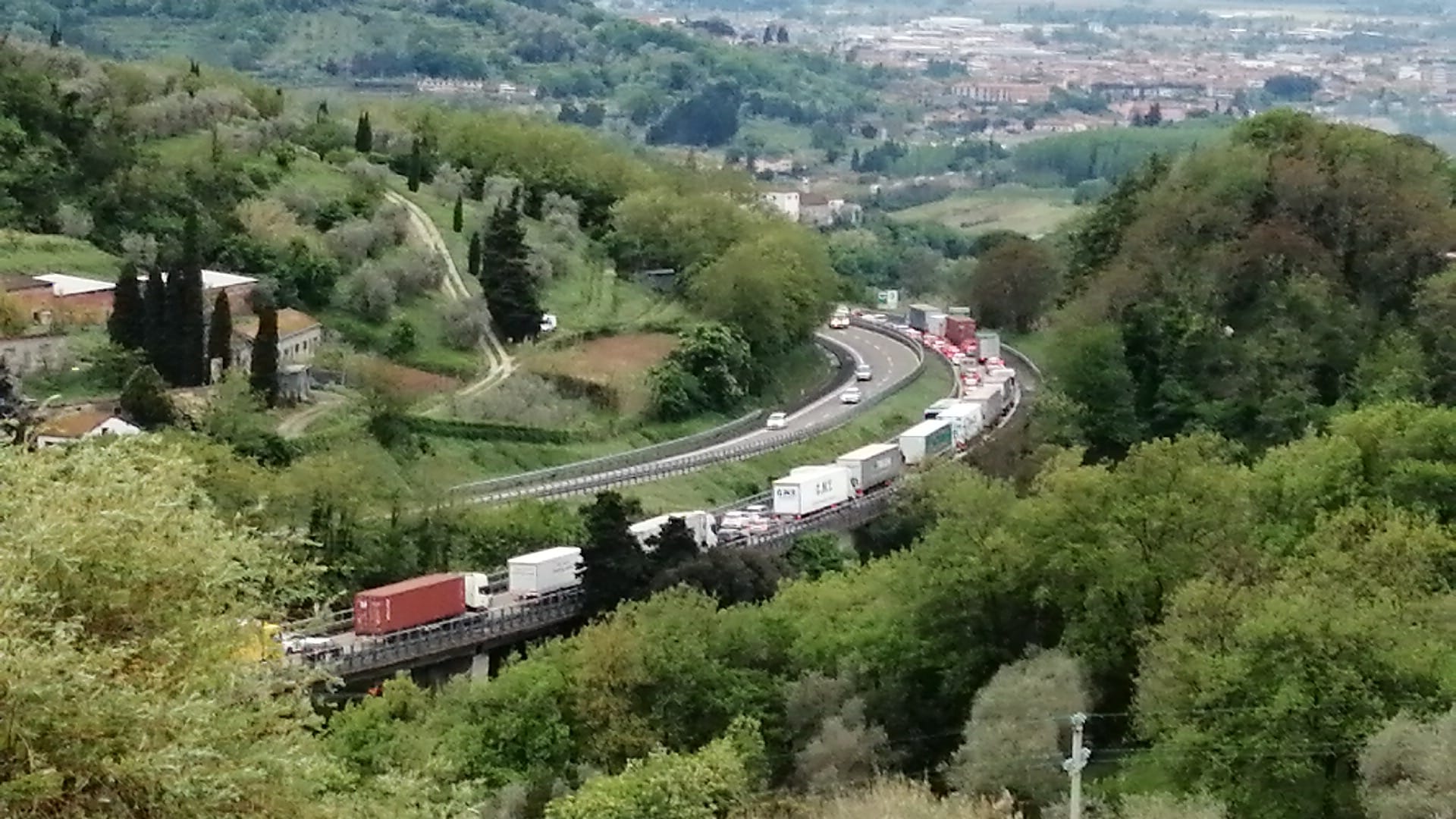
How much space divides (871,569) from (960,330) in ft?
107

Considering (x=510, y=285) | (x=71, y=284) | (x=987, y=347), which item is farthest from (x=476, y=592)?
(x=987, y=347)

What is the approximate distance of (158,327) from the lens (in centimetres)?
3928

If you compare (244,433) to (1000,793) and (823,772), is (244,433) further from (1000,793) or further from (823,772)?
(1000,793)

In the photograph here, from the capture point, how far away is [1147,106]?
156m

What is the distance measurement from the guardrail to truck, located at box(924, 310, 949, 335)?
10717 mm

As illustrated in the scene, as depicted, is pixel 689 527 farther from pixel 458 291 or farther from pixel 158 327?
pixel 458 291

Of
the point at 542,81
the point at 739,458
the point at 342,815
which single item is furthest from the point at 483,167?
the point at 542,81

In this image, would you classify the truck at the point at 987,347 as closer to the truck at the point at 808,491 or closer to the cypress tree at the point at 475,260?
the cypress tree at the point at 475,260

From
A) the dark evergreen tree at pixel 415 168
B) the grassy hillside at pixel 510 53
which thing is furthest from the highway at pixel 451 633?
the grassy hillside at pixel 510 53

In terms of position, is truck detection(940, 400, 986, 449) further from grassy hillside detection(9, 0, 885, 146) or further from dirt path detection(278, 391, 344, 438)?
grassy hillside detection(9, 0, 885, 146)

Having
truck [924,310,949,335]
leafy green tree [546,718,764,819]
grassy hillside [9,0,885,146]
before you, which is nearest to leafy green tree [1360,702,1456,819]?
leafy green tree [546,718,764,819]

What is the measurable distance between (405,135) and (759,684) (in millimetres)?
42640

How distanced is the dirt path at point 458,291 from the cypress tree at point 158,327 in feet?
20.9

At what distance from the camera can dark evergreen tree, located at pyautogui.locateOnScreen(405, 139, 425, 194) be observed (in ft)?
189
